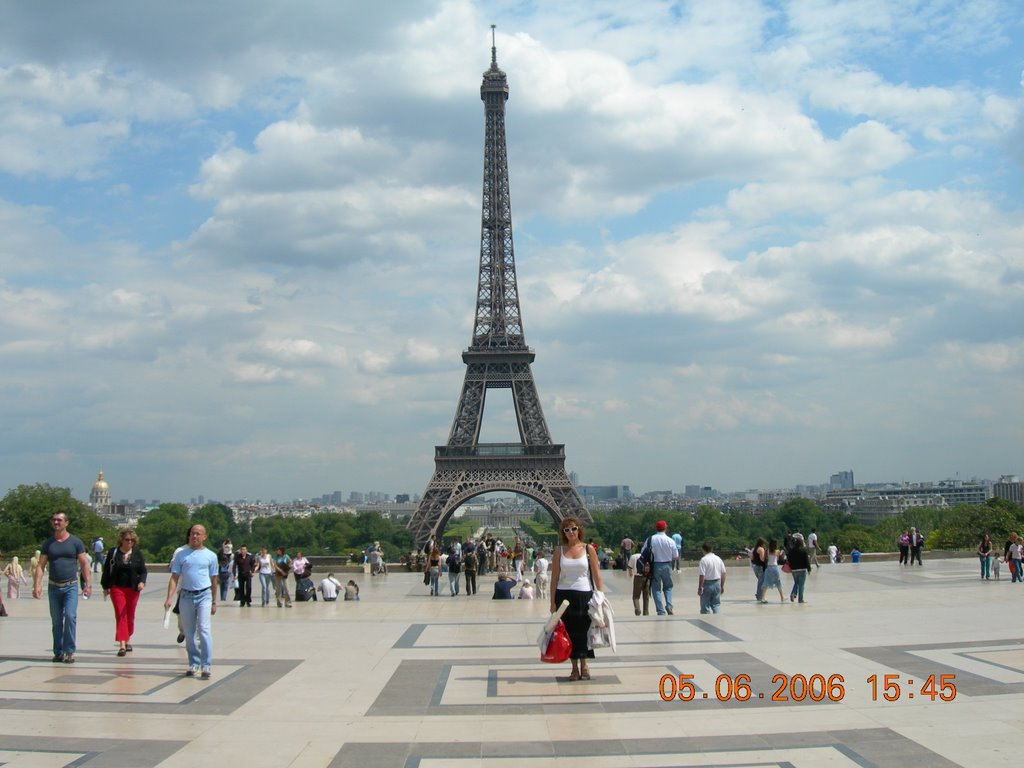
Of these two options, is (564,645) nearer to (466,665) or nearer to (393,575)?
(466,665)

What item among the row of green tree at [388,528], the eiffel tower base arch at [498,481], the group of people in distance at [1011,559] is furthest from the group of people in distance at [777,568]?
the eiffel tower base arch at [498,481]

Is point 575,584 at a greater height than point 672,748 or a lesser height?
greater

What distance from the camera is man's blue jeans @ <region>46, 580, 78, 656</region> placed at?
39.5 ft

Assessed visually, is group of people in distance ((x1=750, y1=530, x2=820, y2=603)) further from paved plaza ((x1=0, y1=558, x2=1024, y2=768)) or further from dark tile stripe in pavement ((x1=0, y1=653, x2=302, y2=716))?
dark tile stripe in pavement ((x1=0, y1=653, x2=302, y2=716))

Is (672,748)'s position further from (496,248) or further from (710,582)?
(496,248)

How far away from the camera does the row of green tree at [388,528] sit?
71688 millimetres

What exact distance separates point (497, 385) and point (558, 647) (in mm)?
76112

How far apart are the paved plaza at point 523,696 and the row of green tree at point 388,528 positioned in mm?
48044

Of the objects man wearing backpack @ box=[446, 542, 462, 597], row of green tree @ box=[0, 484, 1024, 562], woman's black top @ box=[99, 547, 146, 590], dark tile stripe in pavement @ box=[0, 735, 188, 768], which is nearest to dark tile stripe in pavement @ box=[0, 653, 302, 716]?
woman's black top @ box=[99, 547, 146, 590]

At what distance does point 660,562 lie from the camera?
17.3 meters

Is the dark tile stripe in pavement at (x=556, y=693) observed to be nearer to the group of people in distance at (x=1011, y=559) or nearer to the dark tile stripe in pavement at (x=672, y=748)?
the dark tile stripe in pavement at (x=672, y=748)

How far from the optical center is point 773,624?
15.4m

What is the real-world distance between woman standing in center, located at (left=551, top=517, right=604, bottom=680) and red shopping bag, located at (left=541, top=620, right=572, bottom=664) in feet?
0.36

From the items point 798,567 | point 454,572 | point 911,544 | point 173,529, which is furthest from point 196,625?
point 173,529
